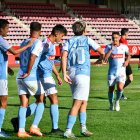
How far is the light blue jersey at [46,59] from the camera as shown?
10.8 metres

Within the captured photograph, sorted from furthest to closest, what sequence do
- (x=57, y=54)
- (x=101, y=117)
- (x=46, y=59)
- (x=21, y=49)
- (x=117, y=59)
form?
(x=57, y=54)
(x=117, y=59)
(x=101, y=117)
(x=46, y=59)
(x=21, y=49)

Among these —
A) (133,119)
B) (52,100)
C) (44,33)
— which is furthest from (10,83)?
(44,33)

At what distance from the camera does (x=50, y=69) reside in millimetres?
10977

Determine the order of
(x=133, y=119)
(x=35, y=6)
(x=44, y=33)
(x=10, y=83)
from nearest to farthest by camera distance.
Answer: (x=133, y=119) < (x=10, y=83) < (x=44, y=33) < (x=35, y=6)

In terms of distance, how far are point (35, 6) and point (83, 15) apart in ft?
14.3

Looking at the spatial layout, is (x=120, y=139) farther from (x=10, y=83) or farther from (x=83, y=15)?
(x=83, y=15)

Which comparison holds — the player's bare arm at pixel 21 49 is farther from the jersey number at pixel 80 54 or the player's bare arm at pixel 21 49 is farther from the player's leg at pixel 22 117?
the player's leg at pixel 22 117

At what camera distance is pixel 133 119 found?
12789 mm

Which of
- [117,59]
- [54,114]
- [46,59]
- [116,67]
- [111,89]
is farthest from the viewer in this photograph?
[117,59]

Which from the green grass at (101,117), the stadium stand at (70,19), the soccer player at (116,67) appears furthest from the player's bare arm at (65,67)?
the stadium stand at (70,19)

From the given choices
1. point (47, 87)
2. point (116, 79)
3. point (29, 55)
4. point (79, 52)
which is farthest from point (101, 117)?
point (29, 55)

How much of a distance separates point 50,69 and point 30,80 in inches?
28.7

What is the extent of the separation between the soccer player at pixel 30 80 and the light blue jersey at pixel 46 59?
0.24m

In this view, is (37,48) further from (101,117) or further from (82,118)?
(101,117)
